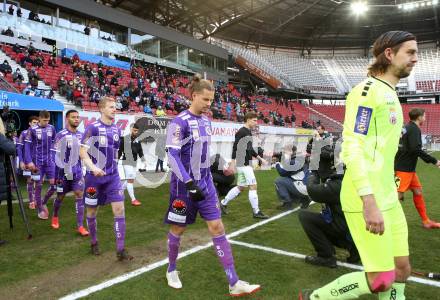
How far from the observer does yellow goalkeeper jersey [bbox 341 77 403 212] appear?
2469mm

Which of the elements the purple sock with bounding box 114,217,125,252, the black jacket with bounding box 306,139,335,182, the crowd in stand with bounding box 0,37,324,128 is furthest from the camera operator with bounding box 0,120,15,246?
the crowd in stand with bounding box 0,37,324,128

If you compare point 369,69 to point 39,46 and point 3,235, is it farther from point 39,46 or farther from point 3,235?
point 39,46

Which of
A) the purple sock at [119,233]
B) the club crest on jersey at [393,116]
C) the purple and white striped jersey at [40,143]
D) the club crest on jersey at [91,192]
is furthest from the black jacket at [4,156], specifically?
the club crest on jersey at [393,116]

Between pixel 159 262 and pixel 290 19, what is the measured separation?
4543 cm

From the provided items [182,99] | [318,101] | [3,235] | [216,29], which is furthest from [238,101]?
[3,235]

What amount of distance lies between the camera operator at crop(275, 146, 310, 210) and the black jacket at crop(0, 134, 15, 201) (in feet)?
18.4

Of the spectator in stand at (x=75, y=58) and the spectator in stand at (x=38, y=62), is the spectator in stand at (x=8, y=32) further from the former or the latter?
the spectator in stand at (x=75, y=58)

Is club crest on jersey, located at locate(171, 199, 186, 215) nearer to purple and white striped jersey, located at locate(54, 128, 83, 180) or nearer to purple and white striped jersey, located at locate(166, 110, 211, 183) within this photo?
purple and white striped jersey, located at locate(166, 110, 211, 183)

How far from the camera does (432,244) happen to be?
5.66 meters

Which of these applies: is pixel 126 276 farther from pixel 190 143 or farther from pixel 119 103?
pixel 119 103

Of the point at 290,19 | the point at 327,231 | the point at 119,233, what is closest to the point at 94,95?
the point at 119,233

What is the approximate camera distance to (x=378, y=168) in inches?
98.7

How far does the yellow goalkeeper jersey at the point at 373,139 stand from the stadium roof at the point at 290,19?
36873 millimetres

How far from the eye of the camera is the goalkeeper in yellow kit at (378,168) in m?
2.44
